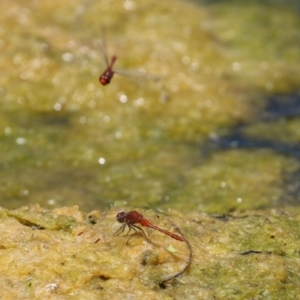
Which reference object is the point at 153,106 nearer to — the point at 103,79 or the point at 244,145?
the point at 244,145

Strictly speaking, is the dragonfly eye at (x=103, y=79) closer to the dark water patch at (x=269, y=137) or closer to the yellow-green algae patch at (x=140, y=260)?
the yellow-green algae patch at (x=140, y=260)

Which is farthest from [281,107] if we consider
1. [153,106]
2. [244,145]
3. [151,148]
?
[151,148]

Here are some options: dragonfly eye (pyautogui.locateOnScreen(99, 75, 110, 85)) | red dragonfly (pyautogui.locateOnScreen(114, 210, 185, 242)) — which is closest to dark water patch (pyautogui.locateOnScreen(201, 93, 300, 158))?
dragonfly eye (pyautogui.locateOnScreen(99, 75, 110, 85))

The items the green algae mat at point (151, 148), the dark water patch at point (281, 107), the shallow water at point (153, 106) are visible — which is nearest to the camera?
the green algae mat at point (151, 148)

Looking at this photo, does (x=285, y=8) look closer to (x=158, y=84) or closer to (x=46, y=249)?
(x=158, y=84)

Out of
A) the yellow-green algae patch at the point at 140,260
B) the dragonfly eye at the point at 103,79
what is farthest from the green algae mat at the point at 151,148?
the dragonfly eye at the point at 103,79

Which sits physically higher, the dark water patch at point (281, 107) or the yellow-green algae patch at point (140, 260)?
the yellow-green algae patch at point (140, 260)

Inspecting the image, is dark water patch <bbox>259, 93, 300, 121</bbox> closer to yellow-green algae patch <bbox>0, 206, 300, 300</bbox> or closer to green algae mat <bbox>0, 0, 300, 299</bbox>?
green algae mat <bbox>0, 0, 300, 299</bbox>
